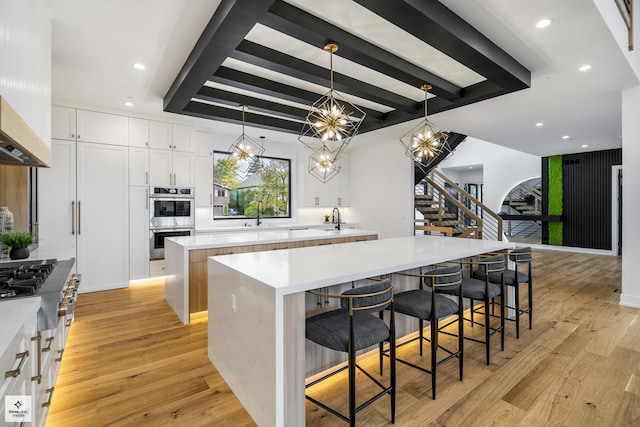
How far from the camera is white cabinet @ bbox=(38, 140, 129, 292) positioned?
4223mm

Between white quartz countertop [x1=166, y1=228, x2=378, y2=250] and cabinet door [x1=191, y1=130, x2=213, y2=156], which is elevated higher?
cabinet door [x1=191, y1=130, x2=213, y2=156]

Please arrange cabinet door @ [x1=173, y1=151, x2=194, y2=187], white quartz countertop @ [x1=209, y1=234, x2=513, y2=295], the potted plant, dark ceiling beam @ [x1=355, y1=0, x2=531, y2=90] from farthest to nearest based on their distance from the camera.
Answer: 1. cabinet door @ [x1=173, y1=151, x2=194, y2=187]
2. the potted plant
3. dark ceiling beam @ [x1=355, y1=0, x2=531, y2=90]
4. white quartz countertop @ [x1=209, y1=234, x2=513, y2=295]

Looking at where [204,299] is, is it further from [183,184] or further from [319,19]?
[319,19]

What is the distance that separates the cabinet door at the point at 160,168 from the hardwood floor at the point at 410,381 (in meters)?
2.15

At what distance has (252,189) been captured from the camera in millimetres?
6652

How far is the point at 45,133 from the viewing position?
7.13 ft

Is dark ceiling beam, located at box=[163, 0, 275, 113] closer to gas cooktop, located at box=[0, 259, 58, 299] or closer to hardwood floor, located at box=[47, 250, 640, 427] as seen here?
gas cooktop, located at box=[0, 259, 58, 299]

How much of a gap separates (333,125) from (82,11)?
2.15m

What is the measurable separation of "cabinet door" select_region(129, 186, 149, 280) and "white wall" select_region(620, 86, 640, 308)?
6685 mm

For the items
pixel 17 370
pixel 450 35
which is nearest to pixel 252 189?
pixel 450 35

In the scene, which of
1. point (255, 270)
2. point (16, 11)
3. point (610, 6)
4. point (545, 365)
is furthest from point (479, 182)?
point (16, 11)

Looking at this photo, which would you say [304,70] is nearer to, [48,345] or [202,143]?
[202,143]

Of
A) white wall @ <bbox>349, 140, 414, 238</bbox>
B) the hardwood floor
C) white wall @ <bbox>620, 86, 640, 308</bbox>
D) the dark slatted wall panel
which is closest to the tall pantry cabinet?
the hardwood floor

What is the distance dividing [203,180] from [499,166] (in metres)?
9.23
